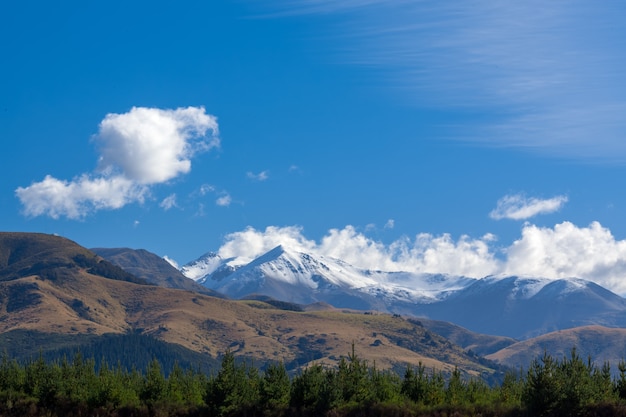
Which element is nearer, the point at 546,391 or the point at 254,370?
the point at 546,391

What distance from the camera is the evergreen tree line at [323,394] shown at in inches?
2692

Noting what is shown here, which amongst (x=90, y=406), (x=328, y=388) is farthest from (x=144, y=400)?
(x=328, y=388)

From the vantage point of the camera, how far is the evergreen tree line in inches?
2692

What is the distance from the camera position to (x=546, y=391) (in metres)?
67.8

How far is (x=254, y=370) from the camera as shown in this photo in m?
92.9

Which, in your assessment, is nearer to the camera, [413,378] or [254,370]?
[413,378]

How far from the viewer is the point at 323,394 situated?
75.6 m

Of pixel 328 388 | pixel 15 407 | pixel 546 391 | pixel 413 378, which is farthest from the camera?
pixel 15 407

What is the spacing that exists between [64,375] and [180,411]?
2218 centimetres

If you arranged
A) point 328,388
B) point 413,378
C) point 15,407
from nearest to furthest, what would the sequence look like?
point 328,388
point 413,378
point 15,407

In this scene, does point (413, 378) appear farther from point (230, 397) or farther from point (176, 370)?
point (176, 370)

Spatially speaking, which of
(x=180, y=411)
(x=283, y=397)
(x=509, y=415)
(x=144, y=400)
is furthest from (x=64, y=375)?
(x=509, y=415)

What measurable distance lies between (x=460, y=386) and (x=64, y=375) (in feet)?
152

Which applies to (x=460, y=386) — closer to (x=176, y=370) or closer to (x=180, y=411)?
(x=180, y=411)
